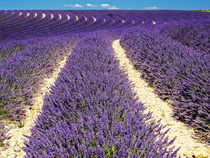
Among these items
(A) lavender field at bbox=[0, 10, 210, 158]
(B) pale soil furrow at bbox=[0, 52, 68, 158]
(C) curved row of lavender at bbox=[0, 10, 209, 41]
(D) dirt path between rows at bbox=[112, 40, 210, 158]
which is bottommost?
(B) pale soil furrow at bbox=[0, 52, 68, 158]

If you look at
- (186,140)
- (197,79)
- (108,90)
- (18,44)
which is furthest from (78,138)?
(18,44)

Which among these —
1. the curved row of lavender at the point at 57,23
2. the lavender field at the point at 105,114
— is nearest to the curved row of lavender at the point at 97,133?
the lavender field at the point at 105,114

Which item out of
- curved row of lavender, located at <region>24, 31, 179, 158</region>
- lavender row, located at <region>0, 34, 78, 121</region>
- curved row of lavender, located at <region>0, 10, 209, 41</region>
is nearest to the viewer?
curved row of lavender, located at <region>24, 31, 179, 158</region>

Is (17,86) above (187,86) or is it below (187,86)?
Answer: below

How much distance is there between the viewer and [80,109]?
6.60 feet

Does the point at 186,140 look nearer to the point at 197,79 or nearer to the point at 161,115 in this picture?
the point at 161,115

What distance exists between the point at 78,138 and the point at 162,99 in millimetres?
2242

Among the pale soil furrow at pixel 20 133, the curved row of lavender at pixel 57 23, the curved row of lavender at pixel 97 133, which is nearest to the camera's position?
the curved row of lavender at pixel 97 133

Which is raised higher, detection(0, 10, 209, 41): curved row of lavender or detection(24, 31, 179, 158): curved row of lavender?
detection(0, 10, 209, 41): curved row of lavender

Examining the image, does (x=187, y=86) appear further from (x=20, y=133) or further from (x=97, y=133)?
(x=20, y=133)

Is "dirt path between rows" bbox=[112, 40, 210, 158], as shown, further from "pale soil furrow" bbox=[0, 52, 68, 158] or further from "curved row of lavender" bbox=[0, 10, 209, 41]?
"curved row of lavender" bbox=[0, 10, 209, 41]

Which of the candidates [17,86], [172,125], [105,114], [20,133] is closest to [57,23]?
[17,86]

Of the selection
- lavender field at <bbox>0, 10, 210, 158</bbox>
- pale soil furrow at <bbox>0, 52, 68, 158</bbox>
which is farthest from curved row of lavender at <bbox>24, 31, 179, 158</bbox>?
pale soil furrow at <bbox>0, 52, 68, 158</bbox>

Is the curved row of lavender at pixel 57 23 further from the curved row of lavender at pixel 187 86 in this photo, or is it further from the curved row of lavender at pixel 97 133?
the curved row of lavender at pixel 97 133
